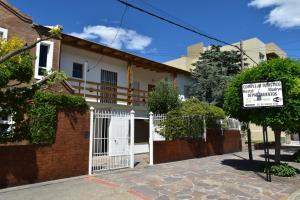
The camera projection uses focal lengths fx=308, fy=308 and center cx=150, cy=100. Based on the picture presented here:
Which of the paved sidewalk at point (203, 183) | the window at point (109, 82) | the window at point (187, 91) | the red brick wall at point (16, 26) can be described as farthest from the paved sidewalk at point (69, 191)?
the window at point (187, 91)

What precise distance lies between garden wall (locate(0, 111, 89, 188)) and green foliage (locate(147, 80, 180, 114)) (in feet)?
29.2

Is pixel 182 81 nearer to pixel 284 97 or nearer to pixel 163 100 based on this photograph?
pixel 163 100

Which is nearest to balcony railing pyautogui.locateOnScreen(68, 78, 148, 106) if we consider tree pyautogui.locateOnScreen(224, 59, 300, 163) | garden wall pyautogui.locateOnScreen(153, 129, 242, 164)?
garden wall pyautogui.locateOnScreen(153, 129, 242, 164)

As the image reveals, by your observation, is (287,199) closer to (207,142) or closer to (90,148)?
(90,148)

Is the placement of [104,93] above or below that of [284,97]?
above

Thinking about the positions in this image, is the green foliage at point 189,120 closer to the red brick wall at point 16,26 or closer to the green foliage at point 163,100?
the green foliage at point 163,100

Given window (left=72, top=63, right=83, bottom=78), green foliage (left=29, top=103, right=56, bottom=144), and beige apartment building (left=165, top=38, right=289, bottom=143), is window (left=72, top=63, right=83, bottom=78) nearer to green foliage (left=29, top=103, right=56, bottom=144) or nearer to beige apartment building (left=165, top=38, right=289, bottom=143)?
green foliage (left=29, top=103, right=56, bottom=144)

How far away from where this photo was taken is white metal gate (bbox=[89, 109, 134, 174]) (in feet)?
39.7

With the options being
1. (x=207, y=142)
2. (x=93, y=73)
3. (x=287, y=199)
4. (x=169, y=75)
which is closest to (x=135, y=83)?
(x=169, y=75)

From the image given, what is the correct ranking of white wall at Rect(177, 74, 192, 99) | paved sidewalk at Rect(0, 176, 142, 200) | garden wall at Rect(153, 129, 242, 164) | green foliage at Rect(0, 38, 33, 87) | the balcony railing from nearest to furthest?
paved sidewalk at Rect(0, 176, 142, 200) → green foliage at Rect(0, 38, 33, 87) → garden wall at Rect(153, 129, 242, 164) → the balcony railing → white wall at Rect(177, 74, 192, 99)

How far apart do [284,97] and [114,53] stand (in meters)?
12.4

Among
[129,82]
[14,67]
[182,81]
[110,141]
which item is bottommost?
[110,141]

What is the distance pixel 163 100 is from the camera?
20078 millimetres

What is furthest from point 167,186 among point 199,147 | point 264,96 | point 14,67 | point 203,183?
point 199,147
